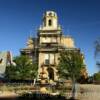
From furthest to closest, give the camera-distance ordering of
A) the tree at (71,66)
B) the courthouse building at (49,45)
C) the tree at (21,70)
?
the courthouse building at (49,45)
the tree at (21,70)
the tree at (71,66)

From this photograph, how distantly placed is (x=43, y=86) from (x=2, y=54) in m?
40.6

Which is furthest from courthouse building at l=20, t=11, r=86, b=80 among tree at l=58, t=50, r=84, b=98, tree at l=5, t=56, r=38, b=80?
tree at l=5, t=56, r=38, b=80

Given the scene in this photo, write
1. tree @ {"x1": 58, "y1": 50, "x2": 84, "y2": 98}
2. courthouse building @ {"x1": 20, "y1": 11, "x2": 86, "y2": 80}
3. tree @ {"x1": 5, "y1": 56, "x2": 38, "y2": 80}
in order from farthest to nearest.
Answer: courthouse building @ {"x1": 20, "y1": 11, "x2": 86, "y2": 80}
tree @ {"x1": 5, "y1": 56, "x2": 38, "y2": 80}
tree @ {"x1": 58, "y1": 50, "x2": 84, "y2": 98}

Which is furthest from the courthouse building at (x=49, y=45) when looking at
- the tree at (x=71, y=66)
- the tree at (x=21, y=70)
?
the tree at (x=21, y=70)

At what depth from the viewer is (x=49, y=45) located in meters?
95.3

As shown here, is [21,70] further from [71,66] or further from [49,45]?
[49,45]

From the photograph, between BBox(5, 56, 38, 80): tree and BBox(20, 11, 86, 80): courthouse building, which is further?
BBox(20, 11, 86, 80): courthouse building

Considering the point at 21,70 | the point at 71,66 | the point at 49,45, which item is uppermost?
the point at 49,45

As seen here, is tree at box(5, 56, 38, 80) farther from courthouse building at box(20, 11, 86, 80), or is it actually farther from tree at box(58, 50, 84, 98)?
courthouse building at box(20, 11, 86, 80)

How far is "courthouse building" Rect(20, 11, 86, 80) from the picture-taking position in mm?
93625

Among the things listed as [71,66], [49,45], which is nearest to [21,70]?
[71,66]

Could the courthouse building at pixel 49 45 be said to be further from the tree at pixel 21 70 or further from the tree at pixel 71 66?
the tree at pixel 21 70

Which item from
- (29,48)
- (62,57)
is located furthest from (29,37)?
(62,57)

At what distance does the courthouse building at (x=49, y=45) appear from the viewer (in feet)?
307
